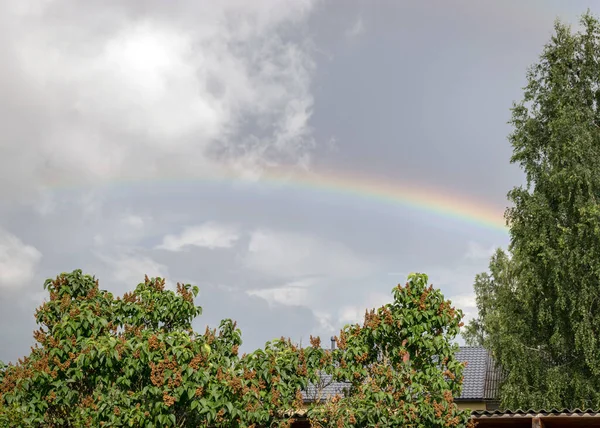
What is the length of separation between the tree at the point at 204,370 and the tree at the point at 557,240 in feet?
40.0

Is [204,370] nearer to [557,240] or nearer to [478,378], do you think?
[557,240]

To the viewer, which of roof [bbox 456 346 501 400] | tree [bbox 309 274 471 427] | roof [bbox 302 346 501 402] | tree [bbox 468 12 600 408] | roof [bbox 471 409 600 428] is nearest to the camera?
tree [bbox 309 274 471 427]

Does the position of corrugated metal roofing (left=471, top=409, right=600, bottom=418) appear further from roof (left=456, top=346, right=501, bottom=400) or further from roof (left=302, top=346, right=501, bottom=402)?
roof (left=456, top=346, right=501, bottom=400)

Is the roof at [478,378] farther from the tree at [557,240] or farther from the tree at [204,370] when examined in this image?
the tree at [204,370]

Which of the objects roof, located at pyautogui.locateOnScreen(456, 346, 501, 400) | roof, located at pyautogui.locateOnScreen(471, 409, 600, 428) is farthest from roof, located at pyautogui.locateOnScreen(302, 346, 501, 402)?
roof, located at pyautogui.locateOnScreen(471, 409, 600, 428)

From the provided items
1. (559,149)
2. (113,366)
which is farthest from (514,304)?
(113,366)

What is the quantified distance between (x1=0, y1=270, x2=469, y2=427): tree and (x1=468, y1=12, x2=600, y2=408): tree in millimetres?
12183

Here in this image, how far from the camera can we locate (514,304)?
24781mm

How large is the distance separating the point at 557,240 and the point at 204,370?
53.4ft

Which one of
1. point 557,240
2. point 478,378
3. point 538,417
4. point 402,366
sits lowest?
point 538,417

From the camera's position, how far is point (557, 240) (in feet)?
78.2

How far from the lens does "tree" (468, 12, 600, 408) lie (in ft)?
75.0

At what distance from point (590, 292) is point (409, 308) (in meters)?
13.0

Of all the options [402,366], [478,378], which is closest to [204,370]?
[402,366]
